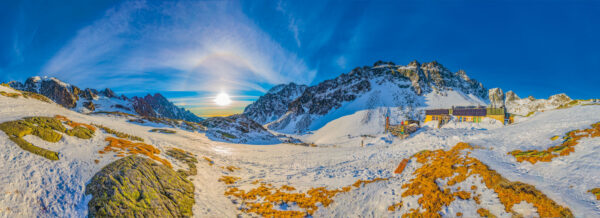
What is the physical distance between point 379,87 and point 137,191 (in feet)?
429

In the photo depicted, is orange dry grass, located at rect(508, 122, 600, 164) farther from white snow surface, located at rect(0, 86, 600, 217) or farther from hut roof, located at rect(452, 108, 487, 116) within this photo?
hut roof, located at rect(452, 108, 487, 116)

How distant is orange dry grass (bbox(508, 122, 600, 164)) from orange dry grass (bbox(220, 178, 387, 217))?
6.86 metres

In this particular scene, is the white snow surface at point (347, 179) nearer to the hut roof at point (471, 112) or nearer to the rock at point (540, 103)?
the hut roof at point (471, 112)

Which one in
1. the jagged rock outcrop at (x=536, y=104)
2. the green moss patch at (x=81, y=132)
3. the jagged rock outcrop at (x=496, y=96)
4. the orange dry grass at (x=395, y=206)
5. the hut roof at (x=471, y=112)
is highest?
the jagged rock outcrop at (x=496, y=96)

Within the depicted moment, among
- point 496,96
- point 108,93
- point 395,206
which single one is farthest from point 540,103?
point 108,93

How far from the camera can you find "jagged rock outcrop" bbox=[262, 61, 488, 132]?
117m

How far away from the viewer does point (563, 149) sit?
7863mm

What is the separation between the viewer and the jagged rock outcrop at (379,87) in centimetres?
11744

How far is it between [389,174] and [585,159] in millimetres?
8087

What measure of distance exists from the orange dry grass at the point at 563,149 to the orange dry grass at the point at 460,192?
1765 mm

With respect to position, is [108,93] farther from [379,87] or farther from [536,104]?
[536,104]

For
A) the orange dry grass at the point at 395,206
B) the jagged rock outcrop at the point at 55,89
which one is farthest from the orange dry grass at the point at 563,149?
the jagged rock outcrop at the point at 55,89

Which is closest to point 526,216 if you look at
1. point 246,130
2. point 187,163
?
point 187,163

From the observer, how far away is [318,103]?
12975 cm
